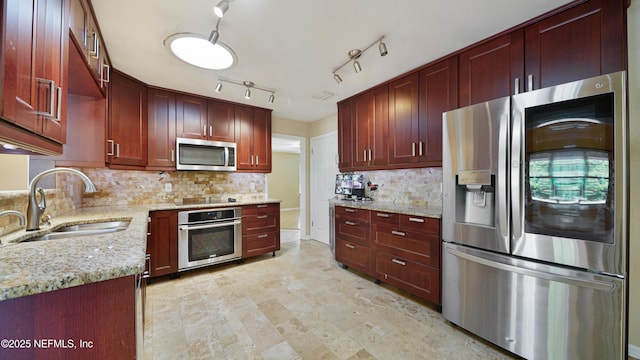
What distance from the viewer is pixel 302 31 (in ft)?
6.36

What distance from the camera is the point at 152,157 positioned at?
3.06m

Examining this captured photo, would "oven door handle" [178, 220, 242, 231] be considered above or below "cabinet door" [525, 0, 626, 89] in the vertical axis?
below

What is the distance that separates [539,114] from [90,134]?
3873 millimetres

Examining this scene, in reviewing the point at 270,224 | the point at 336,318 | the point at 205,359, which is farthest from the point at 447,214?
the point at 270,224

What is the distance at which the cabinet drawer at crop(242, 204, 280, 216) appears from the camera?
11.1 ft

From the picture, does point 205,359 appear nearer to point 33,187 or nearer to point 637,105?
point 33,187

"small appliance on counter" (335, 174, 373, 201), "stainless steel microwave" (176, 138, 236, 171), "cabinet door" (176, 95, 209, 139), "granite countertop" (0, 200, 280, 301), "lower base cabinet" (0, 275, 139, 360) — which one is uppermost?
"cabinet door" (176, 95, 209, 139)

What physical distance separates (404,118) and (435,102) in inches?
14.9

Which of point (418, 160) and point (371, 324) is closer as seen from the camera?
point (371, 324)

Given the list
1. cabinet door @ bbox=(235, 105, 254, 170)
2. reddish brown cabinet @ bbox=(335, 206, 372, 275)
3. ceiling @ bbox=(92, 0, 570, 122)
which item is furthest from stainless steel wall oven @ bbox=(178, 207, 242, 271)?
ceiling @ bbox=(92, 0, 570, 122)

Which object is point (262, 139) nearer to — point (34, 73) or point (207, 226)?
point (207, 226)

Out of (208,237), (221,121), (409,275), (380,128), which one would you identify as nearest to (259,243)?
(208,237)

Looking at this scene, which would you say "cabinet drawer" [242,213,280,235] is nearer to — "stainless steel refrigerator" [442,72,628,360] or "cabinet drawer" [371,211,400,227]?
"cabinet drawer" [371,211,400,227]

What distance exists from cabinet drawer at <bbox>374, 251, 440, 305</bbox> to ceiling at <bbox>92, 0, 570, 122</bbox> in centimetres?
204
